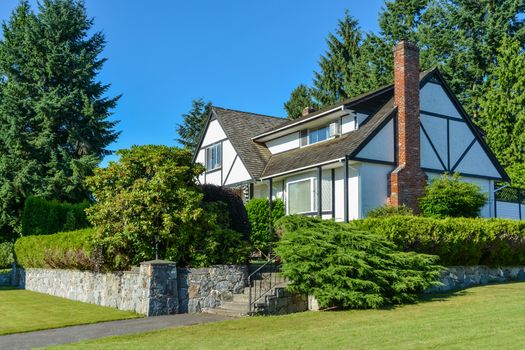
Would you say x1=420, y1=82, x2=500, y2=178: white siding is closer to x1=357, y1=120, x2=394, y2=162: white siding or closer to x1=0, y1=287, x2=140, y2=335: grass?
x1=357, y1=120, x2=394, y2=162: white siding

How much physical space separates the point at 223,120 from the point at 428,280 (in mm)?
17929

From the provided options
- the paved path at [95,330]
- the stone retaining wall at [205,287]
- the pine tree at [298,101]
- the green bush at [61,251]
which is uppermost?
the pine tree at [298,101]

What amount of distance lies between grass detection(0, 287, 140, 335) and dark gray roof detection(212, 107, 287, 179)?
1160cm

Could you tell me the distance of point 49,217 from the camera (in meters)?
27.1

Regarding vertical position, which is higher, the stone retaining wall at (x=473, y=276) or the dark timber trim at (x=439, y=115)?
the dark timber trim at (x=439, y=115)

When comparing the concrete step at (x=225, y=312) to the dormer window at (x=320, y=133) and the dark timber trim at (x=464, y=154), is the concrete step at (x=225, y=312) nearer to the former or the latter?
the dormer window at (x=320, y=133)

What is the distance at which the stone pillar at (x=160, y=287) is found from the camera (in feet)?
44.9

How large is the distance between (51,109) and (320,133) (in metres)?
15.4

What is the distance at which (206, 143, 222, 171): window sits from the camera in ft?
99.4

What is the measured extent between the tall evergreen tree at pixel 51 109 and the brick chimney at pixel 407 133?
16.8 meters

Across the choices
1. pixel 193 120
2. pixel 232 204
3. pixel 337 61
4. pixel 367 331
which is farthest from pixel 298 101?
pixel 367 331

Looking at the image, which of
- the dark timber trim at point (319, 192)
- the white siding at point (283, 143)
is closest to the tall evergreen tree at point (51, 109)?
the white siding at point (283, 143)

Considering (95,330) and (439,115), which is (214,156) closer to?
(439,115)

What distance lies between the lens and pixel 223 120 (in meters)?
30.1
